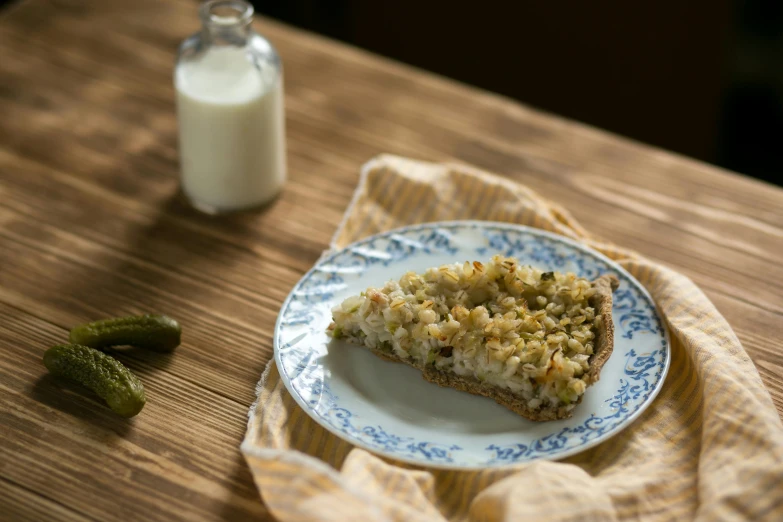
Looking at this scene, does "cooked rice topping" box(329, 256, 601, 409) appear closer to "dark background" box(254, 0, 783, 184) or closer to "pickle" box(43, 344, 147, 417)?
"pickle" box(43, 344, 147, 417)

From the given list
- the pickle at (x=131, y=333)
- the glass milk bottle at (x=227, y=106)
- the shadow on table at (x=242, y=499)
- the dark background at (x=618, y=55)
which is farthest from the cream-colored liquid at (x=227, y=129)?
the dark background at (x=618, y=55)

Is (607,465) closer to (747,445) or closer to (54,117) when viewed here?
(747,445)

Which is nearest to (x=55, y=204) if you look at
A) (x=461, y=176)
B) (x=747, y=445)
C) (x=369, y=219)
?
(x=369, y=219)

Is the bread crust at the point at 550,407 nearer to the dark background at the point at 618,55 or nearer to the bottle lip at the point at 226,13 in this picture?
the bottle lip at the point at 226,13

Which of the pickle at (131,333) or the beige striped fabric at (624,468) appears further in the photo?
the pickle at (131,333)

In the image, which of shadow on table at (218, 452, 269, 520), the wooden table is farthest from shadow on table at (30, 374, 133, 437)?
shadow on table at (218, 452, 269, 520)

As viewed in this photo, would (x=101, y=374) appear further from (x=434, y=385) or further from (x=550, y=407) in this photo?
(x=550, y=407)
